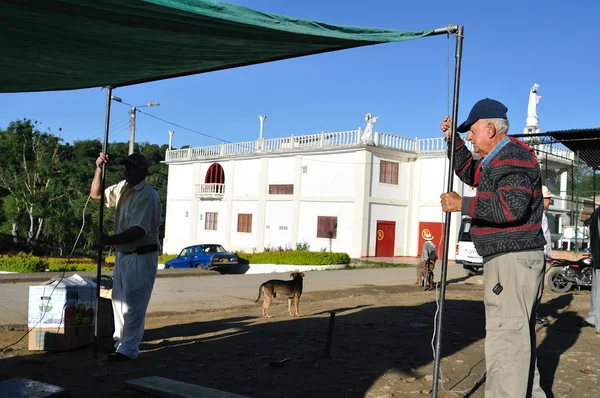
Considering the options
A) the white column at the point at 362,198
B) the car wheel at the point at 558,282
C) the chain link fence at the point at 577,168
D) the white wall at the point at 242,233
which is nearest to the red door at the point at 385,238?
the white column at the point at 362,198

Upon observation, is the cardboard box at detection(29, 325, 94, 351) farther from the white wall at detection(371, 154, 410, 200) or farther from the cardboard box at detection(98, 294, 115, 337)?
the white wall at detection(371, 154, 410, 200)

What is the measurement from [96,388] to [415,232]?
3062cm

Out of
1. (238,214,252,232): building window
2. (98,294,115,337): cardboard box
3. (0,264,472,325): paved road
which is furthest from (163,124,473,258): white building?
(98,294,115,337): cardboard box

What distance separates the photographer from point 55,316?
5668 millimetres

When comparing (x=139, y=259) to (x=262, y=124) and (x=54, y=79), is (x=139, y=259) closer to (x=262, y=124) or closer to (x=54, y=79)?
(x=54, y=79)

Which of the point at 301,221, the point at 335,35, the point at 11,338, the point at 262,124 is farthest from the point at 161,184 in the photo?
the point at 335,35

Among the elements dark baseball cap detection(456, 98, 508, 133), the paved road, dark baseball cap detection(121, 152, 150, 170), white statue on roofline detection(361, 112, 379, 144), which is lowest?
the paved road

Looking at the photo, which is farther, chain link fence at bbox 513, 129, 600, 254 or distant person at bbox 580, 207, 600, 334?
chain link fence at bbox 513, 129, 600, 254

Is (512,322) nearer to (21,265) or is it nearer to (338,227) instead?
(21,265)

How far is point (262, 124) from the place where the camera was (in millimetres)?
38719

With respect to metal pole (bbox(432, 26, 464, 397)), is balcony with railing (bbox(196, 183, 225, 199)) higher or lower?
higher

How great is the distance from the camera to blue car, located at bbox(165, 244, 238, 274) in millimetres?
Result: 26078

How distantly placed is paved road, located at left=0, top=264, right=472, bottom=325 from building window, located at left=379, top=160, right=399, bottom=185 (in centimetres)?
1213

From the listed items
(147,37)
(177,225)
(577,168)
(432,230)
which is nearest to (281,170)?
(432,230)
